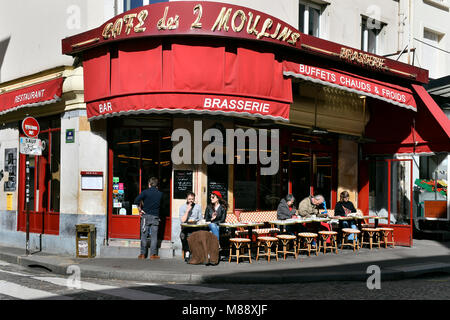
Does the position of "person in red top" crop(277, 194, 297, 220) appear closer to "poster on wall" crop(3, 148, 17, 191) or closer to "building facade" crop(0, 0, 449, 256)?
"building facade" crop(0, 0, 449, 256)

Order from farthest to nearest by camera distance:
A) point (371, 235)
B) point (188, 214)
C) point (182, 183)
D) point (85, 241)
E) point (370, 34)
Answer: point (370, 34), point (371, 235), point (85, 241), point (182, 183), point (188, 214)

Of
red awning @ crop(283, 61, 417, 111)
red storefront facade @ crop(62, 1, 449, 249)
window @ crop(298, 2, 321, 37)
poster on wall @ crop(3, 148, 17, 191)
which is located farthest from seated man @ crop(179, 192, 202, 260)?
poster on wall @ crop(3, 148, 17, 191)

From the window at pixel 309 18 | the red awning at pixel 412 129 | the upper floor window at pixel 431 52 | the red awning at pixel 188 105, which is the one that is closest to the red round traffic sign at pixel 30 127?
the red awning at pixel 188 105

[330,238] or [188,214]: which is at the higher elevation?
[188,214]

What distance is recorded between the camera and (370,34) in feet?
58.0

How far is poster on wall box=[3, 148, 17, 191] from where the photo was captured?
1598 cm

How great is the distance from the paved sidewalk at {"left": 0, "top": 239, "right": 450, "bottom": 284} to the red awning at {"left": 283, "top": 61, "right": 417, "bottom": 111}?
162 inches

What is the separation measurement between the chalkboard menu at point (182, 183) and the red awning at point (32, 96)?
3680 mm

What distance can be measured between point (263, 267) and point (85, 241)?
169 inches

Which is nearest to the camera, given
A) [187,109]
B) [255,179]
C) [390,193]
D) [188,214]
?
[187,109]

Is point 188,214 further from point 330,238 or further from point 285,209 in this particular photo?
point 330,238

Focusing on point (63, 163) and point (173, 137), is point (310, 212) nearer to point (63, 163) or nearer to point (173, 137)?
point (173, 137)

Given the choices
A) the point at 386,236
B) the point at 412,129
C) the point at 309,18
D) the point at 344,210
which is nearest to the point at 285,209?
the point at 344,210

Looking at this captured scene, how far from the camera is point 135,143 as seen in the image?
13.0m
